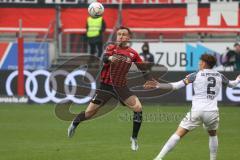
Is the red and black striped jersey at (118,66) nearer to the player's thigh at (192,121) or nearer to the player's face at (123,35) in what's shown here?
the player's face at (123,35)

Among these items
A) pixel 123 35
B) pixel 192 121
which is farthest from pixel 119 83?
pixel 192 121

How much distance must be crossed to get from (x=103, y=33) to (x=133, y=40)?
3.88ft

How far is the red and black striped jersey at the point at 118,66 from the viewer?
14.7 m

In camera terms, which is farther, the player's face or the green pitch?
the player's face

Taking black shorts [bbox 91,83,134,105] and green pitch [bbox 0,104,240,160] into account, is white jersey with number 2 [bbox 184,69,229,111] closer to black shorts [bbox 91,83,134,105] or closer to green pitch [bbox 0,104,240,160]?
green pitch [bbox 0,104,240,160]

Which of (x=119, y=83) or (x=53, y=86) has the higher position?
(x=119, y=83)

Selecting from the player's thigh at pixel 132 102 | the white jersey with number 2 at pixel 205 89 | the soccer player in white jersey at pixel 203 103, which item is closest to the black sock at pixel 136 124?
the player's thigh at pixel 132 102

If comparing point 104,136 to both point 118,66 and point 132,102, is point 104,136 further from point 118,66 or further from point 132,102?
point 118,66

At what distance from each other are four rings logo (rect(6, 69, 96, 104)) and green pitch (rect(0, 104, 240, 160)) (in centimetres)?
97

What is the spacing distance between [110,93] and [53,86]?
10.1 metres

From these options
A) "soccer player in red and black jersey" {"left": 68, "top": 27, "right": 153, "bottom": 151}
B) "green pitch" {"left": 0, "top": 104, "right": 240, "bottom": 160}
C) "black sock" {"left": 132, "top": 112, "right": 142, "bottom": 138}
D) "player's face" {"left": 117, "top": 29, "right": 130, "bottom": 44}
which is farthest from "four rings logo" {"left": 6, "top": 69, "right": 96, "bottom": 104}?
"player's face" {"left": 117, "top": 29, "right": 130, "bottom": 44}

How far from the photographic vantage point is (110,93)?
1482cm

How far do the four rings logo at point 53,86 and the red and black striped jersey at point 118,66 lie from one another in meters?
9.48

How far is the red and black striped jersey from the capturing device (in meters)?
14.7
